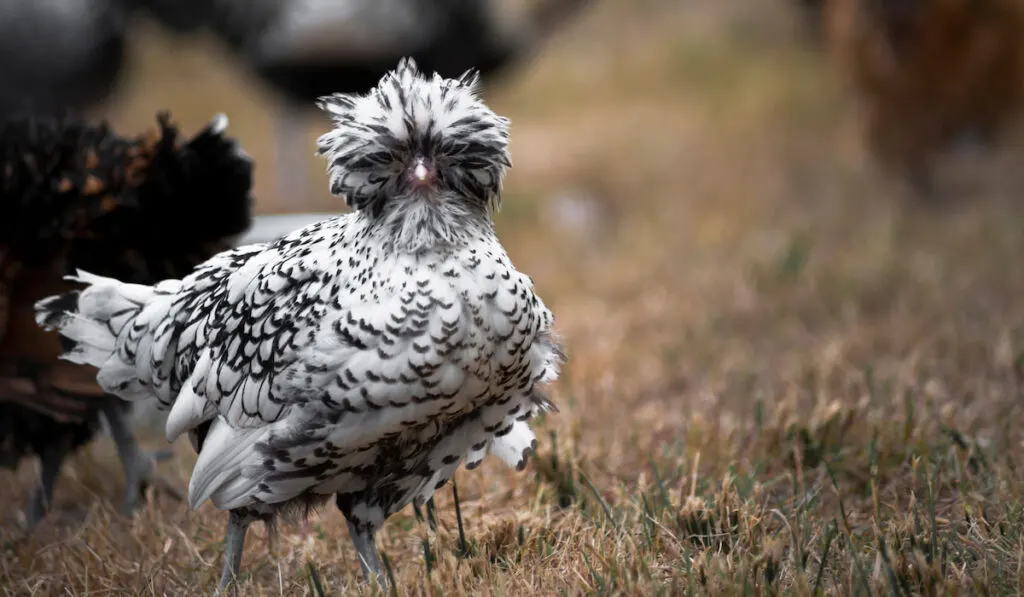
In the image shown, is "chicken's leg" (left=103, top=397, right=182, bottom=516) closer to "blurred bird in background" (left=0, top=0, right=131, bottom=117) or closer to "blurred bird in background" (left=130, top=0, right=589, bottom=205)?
"blurred bird in background" (left=0, top=0, right=131, bottom=117)

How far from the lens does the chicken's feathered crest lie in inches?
84.9

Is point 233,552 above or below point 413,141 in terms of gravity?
below

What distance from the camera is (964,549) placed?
7.56 feet

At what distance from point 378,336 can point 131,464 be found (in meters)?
1.72

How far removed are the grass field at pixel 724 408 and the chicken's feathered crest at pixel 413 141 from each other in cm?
95

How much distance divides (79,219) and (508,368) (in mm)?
1770

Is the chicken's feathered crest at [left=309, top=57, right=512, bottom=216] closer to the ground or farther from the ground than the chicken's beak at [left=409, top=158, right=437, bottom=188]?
farther from the ground

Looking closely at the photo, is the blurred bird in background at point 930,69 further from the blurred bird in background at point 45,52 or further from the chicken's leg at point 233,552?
the chicken's leg at point 233,552

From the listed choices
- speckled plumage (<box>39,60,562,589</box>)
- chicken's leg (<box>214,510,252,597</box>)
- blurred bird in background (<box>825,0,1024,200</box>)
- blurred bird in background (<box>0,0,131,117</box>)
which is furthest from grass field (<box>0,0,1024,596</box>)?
blurred bird in background (<box>0,0,131,117</box>)

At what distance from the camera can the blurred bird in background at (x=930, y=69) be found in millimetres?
6004

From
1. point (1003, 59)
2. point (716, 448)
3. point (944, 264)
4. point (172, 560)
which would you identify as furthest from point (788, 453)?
point (1003, 59)

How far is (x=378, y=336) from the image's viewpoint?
6.76ft

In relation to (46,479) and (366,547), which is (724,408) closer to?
(366,547)

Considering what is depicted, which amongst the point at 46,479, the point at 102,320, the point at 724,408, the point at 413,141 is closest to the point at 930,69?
the point at 724,408
